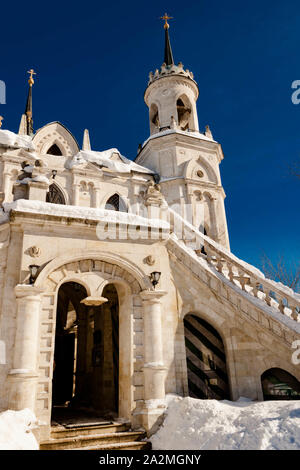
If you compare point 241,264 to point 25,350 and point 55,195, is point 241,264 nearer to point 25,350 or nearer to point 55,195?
point 25,350

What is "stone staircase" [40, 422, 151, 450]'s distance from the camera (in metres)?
7.26

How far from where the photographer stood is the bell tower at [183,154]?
23344 millimetres

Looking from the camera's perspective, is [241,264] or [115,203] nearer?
[241,264]

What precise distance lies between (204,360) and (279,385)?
6.96 ft

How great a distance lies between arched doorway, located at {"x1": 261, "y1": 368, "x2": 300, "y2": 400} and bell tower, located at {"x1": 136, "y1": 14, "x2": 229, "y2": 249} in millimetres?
14080

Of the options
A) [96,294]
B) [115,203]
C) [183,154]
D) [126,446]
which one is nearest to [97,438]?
[126,446]

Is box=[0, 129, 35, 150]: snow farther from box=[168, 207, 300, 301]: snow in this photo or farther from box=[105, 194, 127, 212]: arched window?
box=[168, 207, 300, 301]: snow

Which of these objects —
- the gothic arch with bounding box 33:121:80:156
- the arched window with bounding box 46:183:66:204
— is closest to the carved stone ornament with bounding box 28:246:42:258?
the arched window with bounding box 46:183:66:204

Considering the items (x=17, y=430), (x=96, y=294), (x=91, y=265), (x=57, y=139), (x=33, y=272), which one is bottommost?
(x=17, y=430)

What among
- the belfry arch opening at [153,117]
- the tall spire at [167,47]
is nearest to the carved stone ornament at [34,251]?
the belfry arch opening at [153,117]

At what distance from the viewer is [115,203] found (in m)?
23.4

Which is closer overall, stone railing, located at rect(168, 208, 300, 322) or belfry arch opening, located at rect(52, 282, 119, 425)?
stone railing, located at rect(168, 208, 300, 322)
